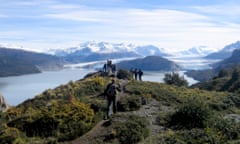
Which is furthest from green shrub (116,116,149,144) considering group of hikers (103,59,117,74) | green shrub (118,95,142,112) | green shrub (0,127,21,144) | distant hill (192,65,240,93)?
distant hill (192,65,240,93)

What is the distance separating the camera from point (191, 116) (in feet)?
49.5

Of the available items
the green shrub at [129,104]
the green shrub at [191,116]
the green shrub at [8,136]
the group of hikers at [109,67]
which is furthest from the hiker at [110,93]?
the group of hikers at [109,67]

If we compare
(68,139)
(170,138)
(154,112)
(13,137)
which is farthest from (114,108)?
(170,138)

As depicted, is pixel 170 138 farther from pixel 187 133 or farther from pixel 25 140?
pixel 25 140

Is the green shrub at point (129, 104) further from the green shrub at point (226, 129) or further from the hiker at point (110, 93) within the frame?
the green shrub at point (226, 129)

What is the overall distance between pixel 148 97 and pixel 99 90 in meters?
6.63

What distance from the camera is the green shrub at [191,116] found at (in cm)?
1482

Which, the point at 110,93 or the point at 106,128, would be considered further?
the point at 110,93

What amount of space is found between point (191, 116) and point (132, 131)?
241cm

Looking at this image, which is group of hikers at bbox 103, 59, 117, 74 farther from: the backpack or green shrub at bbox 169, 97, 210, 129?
green shrub at bbox 169, 97, 210, 129

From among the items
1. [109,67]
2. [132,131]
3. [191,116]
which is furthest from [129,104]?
[109,67]

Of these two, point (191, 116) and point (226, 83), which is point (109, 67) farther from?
point (226, 83)

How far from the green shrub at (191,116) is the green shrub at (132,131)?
131cm

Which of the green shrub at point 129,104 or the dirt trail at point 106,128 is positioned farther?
the green shrub at point 129,104
